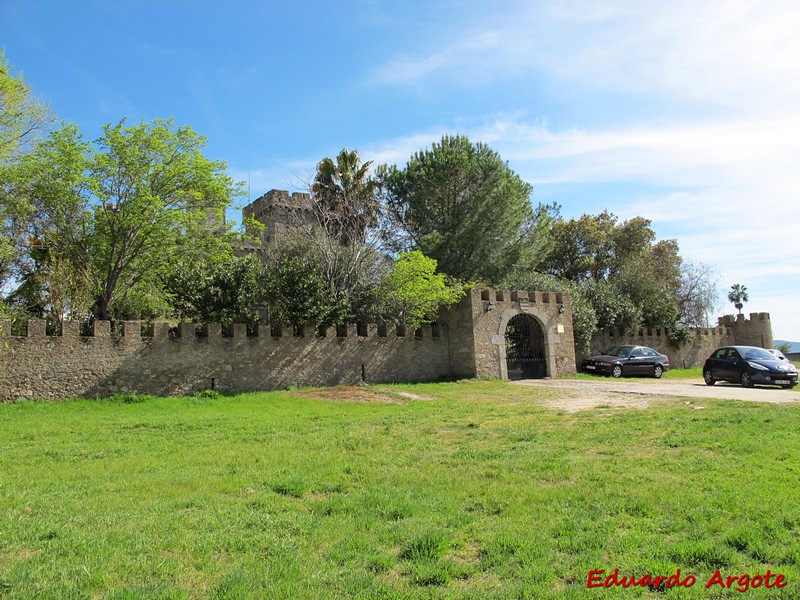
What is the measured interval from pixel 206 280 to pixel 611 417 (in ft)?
40.6

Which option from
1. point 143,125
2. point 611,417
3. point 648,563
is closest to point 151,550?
point 648,563

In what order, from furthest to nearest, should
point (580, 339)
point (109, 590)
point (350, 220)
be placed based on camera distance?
point (580, 339) < point (350, 220) < point (109, 590)

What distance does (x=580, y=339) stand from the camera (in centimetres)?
2592

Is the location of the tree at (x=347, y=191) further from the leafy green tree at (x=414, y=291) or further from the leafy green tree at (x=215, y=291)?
the leafy green tree at (x=215, y=291)

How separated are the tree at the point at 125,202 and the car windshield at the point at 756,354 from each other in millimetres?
17143

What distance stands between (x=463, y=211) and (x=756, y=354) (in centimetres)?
1397

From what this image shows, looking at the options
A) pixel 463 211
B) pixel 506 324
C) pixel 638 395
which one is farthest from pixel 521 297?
pixel 638 395

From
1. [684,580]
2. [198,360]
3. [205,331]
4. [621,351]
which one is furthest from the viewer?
[621,351]

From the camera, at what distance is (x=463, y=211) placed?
28.5 meters

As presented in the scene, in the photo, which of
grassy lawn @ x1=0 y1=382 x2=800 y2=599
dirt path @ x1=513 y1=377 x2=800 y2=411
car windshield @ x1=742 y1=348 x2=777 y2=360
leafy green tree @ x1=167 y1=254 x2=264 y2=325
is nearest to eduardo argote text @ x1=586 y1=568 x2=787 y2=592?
grassy lawn @ x1=0 y1=382 x2=800 y2=599

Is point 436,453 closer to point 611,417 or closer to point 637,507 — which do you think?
point 637,507

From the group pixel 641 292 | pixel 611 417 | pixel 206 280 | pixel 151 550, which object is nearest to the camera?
pixel 151 550

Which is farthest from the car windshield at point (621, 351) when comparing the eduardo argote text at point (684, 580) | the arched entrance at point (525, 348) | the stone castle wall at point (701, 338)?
the eduardo argote text at point (684, 580)

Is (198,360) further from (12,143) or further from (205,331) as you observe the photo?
(12,143)
